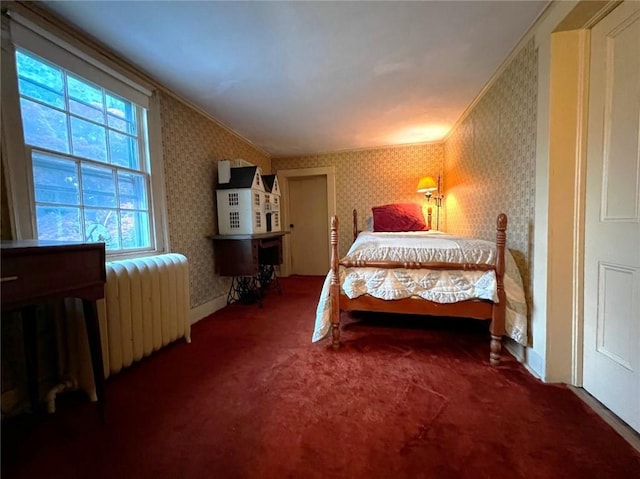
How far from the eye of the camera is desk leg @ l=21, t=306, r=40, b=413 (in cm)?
117

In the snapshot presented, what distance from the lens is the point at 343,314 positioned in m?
2.58

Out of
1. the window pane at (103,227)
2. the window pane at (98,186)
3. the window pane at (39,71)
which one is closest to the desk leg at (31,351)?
the window pane at (103,227)

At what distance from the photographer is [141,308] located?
1.60 m

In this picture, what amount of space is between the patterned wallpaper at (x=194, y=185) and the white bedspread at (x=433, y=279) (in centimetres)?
142

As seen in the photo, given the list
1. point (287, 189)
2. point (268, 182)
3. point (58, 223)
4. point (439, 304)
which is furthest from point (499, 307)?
point (287, 189)

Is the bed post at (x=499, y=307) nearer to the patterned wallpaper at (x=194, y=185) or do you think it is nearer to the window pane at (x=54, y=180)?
the patterned wallpaper at (x=194, y=185)

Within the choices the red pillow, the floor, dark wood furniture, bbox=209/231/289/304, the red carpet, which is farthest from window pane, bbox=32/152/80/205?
the red pillow

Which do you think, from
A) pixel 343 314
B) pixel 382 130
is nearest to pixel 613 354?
pixel 343 314

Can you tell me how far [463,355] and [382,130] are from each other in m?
2.62

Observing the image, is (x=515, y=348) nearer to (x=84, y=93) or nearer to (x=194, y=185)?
(x=194, y=185)

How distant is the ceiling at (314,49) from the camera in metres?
1.39

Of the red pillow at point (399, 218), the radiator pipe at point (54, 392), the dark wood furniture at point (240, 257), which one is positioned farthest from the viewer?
the red pillow at point (399, 218)

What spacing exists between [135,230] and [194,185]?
0.75 metres

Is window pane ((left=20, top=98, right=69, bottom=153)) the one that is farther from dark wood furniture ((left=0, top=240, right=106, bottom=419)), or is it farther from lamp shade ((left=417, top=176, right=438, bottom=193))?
lamp shade ((left=417, top=176, right=438, bottom=193))
